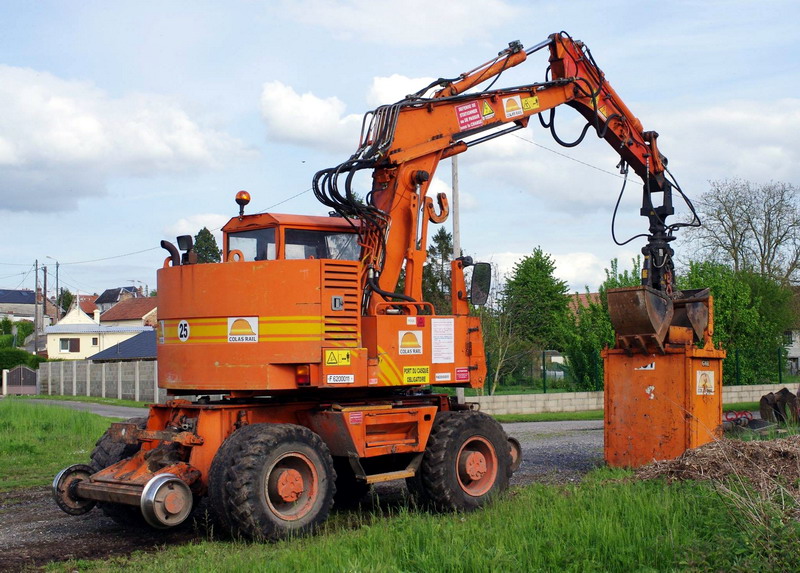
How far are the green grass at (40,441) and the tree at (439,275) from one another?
7397mm

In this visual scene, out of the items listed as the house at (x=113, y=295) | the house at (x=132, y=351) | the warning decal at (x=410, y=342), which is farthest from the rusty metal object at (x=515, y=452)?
the house at (x=113, y=295)

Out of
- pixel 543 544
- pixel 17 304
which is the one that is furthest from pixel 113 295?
pixel 543 544

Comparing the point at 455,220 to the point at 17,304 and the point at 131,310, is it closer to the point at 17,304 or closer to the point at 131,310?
the point at 131,310

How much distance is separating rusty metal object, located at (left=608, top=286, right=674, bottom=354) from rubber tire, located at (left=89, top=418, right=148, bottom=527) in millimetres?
6094

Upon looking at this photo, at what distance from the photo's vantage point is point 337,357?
8.76 m

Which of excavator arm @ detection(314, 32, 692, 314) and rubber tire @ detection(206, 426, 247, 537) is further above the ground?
excavator arm @ detection(314, 32, 692, 314)

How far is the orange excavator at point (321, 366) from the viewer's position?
831 centimetres

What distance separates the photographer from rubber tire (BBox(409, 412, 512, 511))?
9.34m

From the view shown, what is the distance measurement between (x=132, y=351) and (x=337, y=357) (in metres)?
37.0

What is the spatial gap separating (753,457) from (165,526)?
5.52 m

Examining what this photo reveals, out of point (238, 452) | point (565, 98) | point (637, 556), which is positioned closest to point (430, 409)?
point (238, 452)

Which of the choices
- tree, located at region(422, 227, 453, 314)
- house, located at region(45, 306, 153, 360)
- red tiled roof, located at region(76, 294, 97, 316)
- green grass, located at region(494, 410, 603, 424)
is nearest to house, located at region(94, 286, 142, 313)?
red tiled roof, located at region(76, 294, 97, 316)

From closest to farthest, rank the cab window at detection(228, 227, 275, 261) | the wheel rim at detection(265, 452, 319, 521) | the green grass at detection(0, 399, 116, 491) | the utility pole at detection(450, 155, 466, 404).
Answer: the wheel rim at detection(265, 452, 319, 521), the cab window at detection(228, 227, 275, 261), the green grass at detection(0, 399, 116, 491), the utility pole at detection(450, 155, 466, 404)

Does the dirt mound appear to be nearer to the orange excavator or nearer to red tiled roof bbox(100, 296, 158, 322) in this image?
the orange excavator
